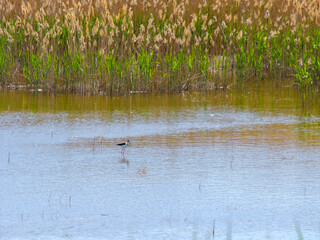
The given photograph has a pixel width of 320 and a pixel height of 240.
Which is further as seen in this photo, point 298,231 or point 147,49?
point 147,49

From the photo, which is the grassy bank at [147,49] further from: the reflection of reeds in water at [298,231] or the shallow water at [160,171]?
the reflection of reeds in water at [298,231]

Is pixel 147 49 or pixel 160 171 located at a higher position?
pixel 147 49

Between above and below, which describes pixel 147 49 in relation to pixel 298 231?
above

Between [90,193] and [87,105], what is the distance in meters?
5.56

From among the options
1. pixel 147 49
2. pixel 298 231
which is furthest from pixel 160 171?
pixel 147 49

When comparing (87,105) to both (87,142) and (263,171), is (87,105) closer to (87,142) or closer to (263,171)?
(87,142)

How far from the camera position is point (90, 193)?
18.2 ft

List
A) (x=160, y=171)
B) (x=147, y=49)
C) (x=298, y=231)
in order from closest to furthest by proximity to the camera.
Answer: (x=298, y=231) < (x=160, y=171) < (x=147, y=49)

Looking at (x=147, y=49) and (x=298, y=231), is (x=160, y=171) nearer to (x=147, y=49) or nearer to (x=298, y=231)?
(x=298, y=231)

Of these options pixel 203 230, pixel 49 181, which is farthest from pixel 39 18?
pixel 203 230

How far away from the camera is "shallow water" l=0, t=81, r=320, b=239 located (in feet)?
15.5

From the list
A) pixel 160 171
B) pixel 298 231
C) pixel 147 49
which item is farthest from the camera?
pixel 147 49

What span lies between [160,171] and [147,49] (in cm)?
770

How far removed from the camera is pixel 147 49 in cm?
1384
